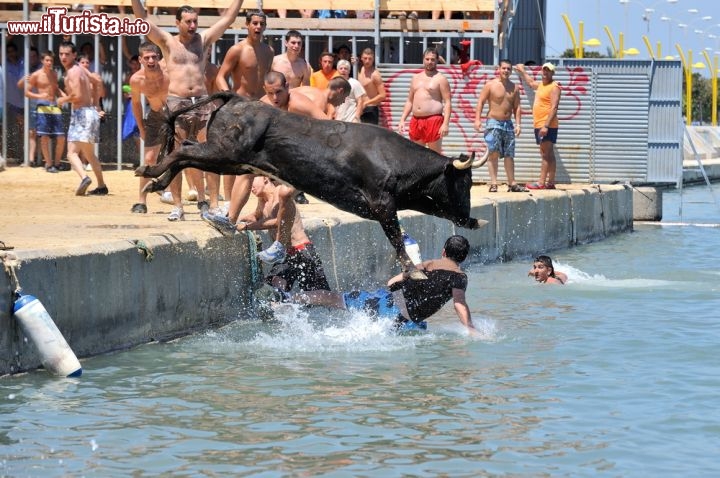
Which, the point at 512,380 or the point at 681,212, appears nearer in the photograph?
the point at 512,380

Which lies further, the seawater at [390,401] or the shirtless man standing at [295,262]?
the shirtless man standing at [295,262]

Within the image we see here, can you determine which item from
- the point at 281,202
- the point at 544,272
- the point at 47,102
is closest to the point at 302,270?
the point at 281,202

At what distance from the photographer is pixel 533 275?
568 inches

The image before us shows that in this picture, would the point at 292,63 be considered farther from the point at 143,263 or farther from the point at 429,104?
the point at 143,263

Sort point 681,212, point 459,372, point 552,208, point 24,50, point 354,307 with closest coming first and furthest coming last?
point 459,372 < point 354,307 < point 552,208 < point 24,50 < point 681,212

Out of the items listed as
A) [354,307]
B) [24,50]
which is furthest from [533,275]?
[24,50]

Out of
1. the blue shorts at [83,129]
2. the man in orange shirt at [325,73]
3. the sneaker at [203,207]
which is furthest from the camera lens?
the man in orange shirt at [325,73]

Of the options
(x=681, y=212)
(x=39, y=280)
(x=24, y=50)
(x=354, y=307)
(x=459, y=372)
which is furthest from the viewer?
(x=681, y=212)

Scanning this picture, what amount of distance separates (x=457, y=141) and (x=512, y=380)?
39.4 feet

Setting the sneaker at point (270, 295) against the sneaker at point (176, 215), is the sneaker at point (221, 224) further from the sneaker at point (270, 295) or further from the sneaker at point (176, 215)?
the sneaker at point (176, 215)

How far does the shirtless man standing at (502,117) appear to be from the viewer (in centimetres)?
1886

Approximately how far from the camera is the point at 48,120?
19031mm

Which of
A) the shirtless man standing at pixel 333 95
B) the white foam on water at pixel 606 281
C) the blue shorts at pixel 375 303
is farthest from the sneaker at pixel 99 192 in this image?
the blue shorts at pixel 375 303

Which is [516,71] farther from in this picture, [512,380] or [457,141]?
[512,380]
